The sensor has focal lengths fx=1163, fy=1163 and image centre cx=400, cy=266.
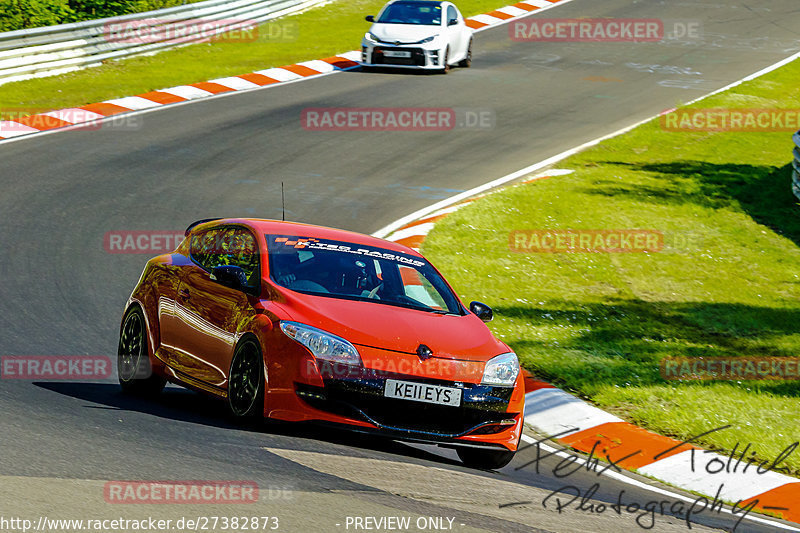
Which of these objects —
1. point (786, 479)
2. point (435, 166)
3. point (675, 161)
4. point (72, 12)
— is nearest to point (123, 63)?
point (72, 12)

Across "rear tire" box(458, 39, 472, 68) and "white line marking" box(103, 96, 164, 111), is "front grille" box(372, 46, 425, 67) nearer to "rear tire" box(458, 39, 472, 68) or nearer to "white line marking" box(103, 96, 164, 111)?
"rear tire" box(458, 39, 472, 68)

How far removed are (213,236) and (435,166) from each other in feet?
31.7

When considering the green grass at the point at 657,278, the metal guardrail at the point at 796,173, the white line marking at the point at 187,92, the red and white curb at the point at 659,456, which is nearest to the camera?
the red and white curb at the point at 659,456

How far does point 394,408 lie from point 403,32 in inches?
763

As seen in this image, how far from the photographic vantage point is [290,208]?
15922mm

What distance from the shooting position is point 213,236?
9.60 meters

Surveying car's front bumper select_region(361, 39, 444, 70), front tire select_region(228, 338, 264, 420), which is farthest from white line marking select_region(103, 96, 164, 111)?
front tire select_region(228, 338, 264, 420)

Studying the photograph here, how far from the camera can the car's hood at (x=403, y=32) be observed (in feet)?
85.0

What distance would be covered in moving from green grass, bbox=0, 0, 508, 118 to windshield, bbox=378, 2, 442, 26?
187cm

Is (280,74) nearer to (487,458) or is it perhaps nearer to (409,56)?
(409,56)

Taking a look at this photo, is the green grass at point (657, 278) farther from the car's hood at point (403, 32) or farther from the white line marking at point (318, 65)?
the white line marking at point (318, 65)

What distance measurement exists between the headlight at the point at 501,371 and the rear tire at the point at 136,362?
282cm

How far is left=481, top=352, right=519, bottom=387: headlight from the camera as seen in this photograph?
8078 mm

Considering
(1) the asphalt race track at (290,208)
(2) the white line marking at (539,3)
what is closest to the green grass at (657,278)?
(1) the asphalt race track at (290,208)
